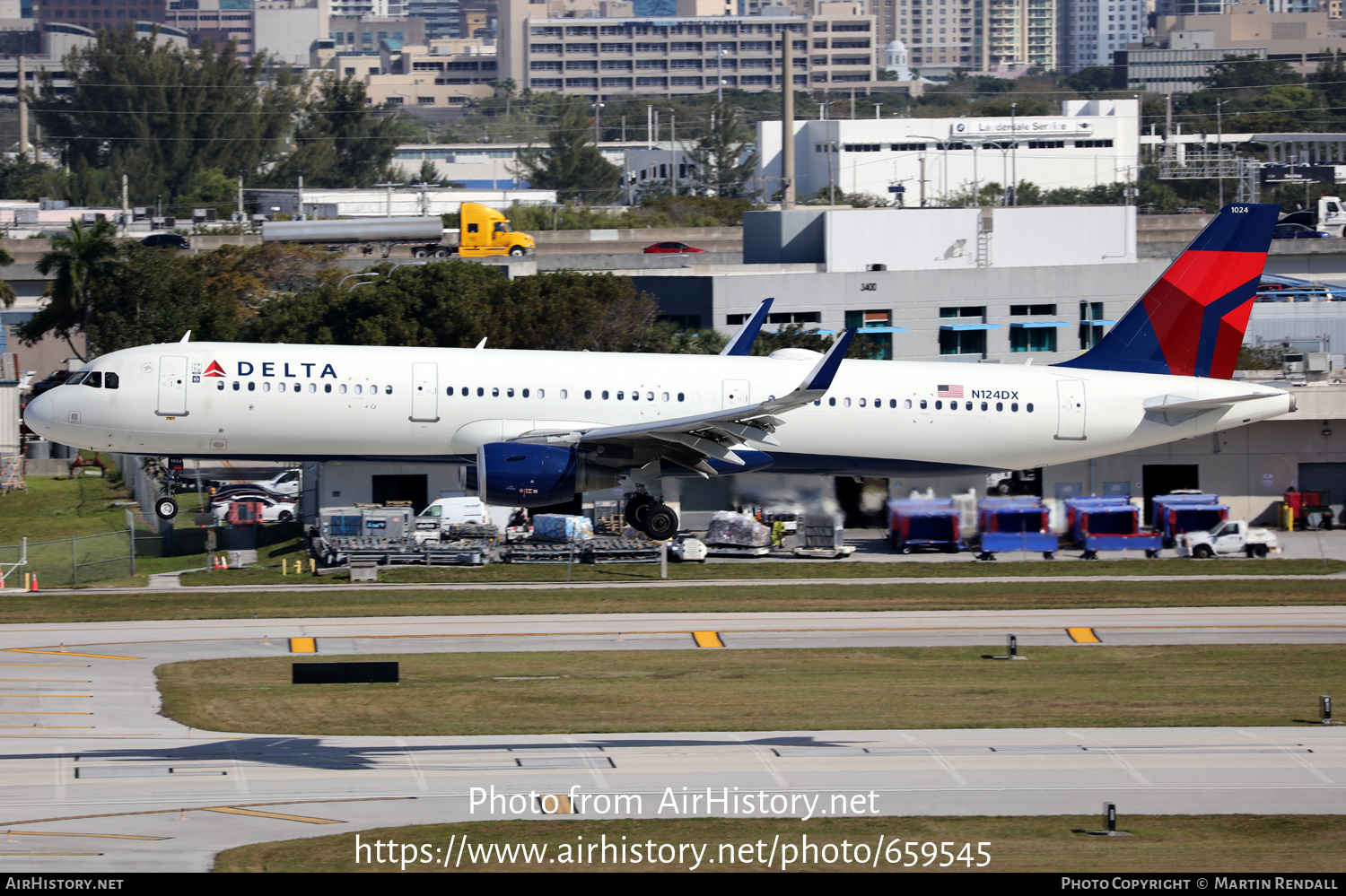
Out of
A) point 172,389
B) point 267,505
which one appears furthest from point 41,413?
point 267,505

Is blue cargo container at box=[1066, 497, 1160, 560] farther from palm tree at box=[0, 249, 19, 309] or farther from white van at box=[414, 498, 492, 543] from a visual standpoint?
palm tree at box=[0, 249, 19, 309]

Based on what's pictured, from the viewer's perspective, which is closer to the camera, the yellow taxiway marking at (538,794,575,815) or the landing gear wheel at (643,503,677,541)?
the yellow taxiway marking at (538,794,575,815)

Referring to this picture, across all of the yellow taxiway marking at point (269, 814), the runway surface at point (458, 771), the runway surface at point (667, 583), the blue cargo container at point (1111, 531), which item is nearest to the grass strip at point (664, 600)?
the runway surface at point (667, 583)

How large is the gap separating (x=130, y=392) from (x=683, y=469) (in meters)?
15.2

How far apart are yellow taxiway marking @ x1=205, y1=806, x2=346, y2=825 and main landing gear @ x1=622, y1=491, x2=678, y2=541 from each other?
10.1 m

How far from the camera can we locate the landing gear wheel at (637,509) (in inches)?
1410

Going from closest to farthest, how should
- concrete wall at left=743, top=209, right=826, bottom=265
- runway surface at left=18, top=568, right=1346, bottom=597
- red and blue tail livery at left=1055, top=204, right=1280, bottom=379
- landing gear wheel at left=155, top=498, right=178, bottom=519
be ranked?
1. landing gear wheel at left=155, top=498, right=178, bottom=519
2. red and blue tail livery at left=1055, top=204, right=1280, bottom=379
3. runway surface at left=18, top=568, right=1346, bottom=597
4. concrete wall at left=743, top=209, right=826, bottom=265

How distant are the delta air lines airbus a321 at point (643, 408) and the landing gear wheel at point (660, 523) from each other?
5 cm

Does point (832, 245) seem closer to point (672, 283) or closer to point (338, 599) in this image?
point (672, 283)

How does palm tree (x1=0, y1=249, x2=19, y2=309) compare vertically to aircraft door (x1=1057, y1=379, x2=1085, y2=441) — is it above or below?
above

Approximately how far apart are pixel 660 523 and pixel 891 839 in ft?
33.2

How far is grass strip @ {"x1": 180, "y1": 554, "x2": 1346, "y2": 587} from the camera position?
5719 cm

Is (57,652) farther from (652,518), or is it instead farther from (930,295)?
(930,295)

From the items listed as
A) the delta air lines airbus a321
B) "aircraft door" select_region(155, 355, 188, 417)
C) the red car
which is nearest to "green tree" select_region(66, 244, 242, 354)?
the delta air lines airbus a321
